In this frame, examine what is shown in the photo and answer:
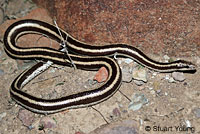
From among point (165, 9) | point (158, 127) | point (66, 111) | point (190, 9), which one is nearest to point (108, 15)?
point (165, 9)

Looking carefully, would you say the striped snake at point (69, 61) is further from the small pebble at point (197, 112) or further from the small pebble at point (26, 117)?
the small pebble at point (197, 112)

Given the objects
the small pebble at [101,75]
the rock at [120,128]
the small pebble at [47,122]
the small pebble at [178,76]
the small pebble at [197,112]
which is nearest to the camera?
the rock at [120,128]

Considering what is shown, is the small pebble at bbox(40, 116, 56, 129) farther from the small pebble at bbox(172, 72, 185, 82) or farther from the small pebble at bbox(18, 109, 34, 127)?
the small pebble at bbox(172, 72, 185, 82)

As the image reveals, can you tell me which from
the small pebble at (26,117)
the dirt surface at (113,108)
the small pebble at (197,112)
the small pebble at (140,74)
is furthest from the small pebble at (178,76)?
the small pebble at (26,117)

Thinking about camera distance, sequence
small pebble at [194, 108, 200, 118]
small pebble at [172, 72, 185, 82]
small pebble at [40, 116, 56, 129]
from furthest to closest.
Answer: small pebble at [172, 72, 185, 82] → small pebble at [40, 116, 56, 129] → small pebble at [194, 108, 200, 118]

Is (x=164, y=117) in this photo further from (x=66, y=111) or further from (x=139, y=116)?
(x=66, y=111)

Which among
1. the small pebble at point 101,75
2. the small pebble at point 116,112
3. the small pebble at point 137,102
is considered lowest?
the small pebble at point 116,112

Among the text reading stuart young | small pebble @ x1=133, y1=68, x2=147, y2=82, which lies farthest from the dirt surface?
small pebble @ x1=133, y1=68, x2=147, y2=82

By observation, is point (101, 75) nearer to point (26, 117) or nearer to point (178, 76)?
point (178, 76)
